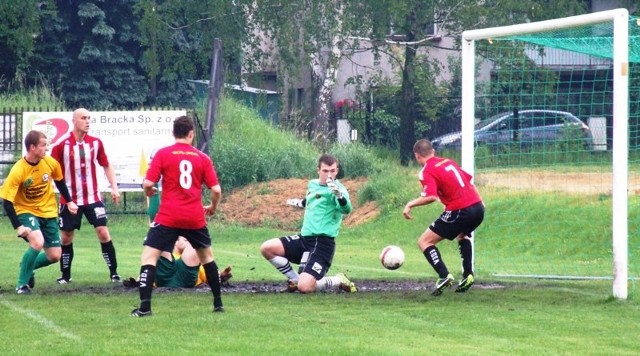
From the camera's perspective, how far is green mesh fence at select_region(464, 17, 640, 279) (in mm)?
17031

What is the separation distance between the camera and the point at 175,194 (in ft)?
35.6

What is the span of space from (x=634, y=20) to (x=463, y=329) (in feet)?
16.6

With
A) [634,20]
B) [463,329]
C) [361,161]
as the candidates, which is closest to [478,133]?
[634,20]

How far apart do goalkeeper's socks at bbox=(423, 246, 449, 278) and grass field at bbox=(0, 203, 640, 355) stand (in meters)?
0.29

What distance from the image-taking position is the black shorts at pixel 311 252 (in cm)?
1287

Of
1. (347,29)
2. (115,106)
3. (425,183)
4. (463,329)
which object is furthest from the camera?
(115,106)

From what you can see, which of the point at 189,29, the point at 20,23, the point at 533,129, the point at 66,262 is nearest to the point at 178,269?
the point at 66,262

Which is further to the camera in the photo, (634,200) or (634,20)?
(634,200)

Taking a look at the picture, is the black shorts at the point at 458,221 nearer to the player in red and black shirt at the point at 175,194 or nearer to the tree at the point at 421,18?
the player in red and black shirt at the point at 175,194

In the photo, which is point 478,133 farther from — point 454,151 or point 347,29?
point 347,29

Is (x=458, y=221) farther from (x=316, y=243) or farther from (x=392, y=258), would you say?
(x=316, y=243)

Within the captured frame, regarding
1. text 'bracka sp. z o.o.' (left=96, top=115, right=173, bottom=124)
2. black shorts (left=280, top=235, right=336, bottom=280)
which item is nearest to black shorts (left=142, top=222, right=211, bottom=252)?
black shorts (left=280, top=235, right=336, bottom=280)

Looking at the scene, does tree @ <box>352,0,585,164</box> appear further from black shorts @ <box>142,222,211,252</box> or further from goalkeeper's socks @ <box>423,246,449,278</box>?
black shorts @ <box>142,222,211,252</box>

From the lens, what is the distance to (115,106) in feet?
133
